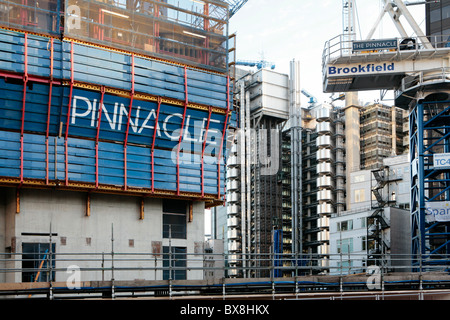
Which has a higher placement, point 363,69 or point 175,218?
point 363,69

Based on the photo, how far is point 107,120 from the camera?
53.7 metres

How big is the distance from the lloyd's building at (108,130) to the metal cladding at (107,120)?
0.09 metres

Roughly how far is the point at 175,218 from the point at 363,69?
72.2 feet

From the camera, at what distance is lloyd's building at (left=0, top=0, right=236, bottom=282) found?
165ft

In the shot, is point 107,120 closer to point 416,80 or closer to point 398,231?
point 416,80

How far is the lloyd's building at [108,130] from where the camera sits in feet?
165

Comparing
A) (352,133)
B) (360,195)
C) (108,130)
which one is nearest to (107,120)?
(108,130)

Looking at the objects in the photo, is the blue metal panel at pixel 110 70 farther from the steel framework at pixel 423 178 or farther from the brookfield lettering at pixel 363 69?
the steel framework at pixel 423 178

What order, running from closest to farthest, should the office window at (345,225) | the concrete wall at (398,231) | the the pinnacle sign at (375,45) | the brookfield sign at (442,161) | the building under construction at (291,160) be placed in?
the brookfield sign at (442,161) → the the pinnacle sign at (375,45) → the concrete wall at (398,231) → the office window at (345,225) → the building under construction at (291,160)

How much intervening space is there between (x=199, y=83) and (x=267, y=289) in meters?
30.5

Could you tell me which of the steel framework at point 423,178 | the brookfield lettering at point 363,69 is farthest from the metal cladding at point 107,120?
the steel framework at point 423,178
